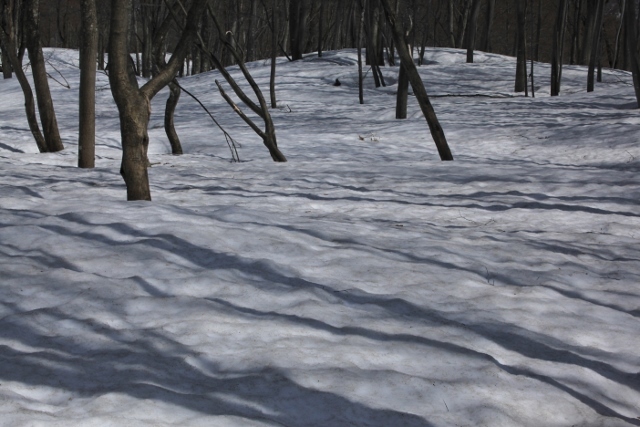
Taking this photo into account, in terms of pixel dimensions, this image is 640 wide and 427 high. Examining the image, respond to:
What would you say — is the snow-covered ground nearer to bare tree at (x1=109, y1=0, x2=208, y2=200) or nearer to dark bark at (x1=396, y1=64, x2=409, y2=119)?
bare tree at (x1=109, y1=0, x2=208, y2=200)

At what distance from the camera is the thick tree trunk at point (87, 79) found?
902 cm

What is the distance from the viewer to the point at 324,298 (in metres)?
4.23

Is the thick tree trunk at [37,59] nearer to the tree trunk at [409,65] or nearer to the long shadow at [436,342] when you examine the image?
the tree trunk at [409,65]

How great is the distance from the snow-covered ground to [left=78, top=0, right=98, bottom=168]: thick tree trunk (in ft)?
1.70

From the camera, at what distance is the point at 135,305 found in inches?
154

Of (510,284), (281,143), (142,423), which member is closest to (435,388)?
(142,423)

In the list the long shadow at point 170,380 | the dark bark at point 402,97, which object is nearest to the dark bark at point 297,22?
the dark bark at point 402,97

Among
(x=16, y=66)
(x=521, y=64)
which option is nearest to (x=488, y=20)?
(x=521, y=64)

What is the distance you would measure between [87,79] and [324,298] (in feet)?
21.3

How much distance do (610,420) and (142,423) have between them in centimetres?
211

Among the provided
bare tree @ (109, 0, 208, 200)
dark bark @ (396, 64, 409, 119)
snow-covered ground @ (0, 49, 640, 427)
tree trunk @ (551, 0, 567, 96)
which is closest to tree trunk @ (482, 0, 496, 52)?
tree trunk @ (551, 0, 567, 96)

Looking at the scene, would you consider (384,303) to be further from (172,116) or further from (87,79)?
→ (172,116)

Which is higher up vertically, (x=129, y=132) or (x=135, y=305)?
(x=129, y=132)

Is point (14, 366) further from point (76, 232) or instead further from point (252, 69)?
point (252, 69)
